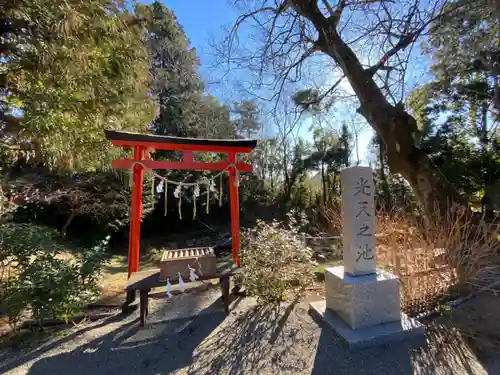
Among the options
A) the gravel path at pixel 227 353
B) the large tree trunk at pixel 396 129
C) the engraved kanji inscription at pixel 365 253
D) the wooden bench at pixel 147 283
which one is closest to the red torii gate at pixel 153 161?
the wooden bench at pixel 147 283

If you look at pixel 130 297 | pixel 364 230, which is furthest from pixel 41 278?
pixel 364 230

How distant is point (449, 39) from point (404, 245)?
2842mm

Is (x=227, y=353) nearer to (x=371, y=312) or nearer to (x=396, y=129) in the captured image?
(x=371, y=312)

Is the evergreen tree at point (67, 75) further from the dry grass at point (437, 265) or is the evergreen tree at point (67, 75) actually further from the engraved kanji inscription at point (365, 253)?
the dry grass at point (437, 265)

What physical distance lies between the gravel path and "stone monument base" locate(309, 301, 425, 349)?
6 cm

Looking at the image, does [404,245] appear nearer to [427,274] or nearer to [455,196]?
[427,274]

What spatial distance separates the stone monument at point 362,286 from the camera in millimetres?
2344

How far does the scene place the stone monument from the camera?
2.34 metres

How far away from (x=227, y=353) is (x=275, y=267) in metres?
1.08

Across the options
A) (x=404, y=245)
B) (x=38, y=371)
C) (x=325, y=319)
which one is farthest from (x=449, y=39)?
(x=38, y=371)

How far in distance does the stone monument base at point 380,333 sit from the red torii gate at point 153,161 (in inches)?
60.9

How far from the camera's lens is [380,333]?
2.29m

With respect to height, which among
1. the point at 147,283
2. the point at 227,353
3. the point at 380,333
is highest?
the point at 147,283

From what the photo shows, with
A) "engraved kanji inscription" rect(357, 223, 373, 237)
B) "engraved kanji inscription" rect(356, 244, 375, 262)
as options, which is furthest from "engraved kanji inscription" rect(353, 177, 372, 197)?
"engraved kanji inscription" rect(356, 244, 375, 262)
